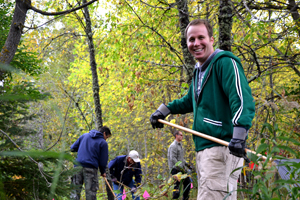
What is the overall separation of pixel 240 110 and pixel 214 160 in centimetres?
47

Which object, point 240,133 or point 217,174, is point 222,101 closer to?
point 240,133

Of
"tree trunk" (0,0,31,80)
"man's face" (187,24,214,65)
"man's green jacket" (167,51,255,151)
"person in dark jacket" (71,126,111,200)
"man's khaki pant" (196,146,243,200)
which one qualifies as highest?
"tree trunk" (0,0,31,80)

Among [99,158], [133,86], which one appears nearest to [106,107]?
[133,86]

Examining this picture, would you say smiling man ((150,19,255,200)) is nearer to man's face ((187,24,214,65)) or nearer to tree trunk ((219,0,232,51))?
man's face ((187,24,214,65))

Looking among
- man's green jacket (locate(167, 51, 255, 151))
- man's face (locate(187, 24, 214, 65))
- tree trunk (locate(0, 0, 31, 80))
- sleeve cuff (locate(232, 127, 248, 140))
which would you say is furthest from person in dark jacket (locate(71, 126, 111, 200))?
sleeve cuff (locate(232, 127, 248, 140))

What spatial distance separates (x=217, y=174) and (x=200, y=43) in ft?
3.78

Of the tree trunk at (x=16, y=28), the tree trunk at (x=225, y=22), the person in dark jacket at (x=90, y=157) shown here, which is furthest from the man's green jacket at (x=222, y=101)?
the person in dark jacket at (x=90, y=157)

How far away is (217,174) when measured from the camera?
2.07m

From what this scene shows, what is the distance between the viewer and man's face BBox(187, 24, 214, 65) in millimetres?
2424

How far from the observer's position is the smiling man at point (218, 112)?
194 centimetres

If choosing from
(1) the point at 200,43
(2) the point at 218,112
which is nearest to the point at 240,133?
(2) the point at 218,112

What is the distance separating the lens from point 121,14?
7.30 meters

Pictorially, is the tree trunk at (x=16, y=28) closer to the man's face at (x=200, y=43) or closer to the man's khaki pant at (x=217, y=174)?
the man's face at (x=200, y=43)

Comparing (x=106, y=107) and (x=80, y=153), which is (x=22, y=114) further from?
(x=106, y=107)
